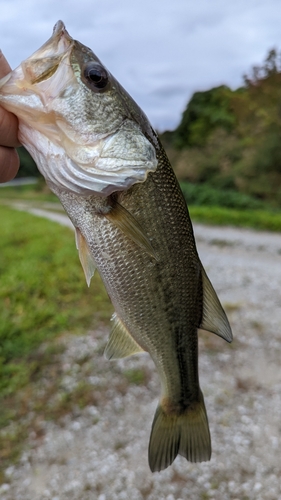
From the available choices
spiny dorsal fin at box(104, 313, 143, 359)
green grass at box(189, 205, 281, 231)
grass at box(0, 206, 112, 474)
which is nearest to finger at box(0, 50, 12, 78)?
spiny dorsal fin at box(104, 313, 143, 359)

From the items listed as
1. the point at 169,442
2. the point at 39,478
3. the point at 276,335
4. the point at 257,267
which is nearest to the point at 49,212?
the point at 257,267

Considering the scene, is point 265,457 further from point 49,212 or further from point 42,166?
point 49,212

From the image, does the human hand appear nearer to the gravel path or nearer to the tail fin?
the tail fin

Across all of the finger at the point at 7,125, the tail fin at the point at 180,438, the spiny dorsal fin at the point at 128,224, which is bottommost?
the tail fin at the point at 180,438

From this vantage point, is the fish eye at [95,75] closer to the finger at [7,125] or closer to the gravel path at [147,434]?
the finger at [7,125]

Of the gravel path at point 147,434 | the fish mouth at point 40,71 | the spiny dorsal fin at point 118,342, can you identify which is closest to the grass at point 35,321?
the gravel path at point 147,434

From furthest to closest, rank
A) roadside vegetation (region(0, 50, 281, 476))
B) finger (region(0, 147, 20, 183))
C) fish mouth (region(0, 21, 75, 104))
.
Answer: roadside vegetation (region(0, 50, 281, 476)), finger (region(0, 147, 20, 183)), fish mouth (region(0, 21, 75, 104))

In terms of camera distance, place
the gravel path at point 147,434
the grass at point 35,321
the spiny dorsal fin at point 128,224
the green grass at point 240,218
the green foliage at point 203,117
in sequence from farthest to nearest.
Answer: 1. the green foliage at point 203,117
2. the green grass at point 240,218
3. the grass at point 35,321
4. the gravel path at point 147,434
5. the spiny dorsal fin at point 128,224
